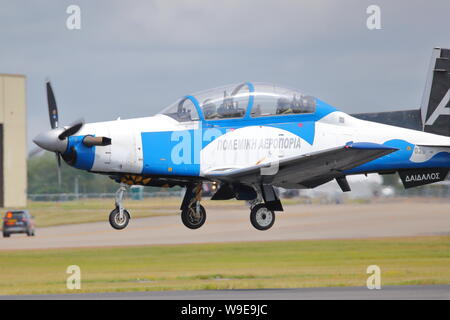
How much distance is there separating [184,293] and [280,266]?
25.4 meters

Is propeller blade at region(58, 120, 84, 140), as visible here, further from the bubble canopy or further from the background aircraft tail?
the background aircraft tail

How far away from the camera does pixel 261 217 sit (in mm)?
23359

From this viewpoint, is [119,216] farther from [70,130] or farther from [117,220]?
[70,130]

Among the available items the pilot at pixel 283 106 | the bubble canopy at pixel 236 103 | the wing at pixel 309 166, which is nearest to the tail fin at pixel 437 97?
the wing at pixel 309 166

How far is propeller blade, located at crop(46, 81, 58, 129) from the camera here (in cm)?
2278

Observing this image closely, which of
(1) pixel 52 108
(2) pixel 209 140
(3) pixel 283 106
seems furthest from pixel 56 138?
(3) pixel 283 106

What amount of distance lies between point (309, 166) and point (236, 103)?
2371 millimetres

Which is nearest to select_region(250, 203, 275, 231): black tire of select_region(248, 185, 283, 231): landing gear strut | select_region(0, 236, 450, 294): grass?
select_region(248, 185, 283, 231): landing gear strut

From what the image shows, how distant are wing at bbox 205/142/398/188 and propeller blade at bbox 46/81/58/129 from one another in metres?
3.95

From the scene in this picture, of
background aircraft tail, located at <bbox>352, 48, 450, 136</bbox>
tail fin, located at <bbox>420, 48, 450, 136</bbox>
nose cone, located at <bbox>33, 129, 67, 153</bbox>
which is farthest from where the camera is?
tail fin, located at <bbox>420, 48, 450, 136</bbox>

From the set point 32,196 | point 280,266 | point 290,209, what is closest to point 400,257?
point 280,266
